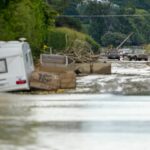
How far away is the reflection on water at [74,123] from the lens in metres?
14.9

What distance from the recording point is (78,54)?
68188 millimetres

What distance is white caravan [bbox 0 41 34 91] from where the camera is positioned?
33375 mm

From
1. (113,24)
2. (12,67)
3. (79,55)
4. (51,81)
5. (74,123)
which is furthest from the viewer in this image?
(113,24)

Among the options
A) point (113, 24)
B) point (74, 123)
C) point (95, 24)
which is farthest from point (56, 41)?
point (113, 24)

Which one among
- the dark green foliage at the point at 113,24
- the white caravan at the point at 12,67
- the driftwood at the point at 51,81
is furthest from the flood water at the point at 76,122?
the dark green foliage at the point at 113,24

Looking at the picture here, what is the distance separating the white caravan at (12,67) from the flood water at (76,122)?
160 centimetres

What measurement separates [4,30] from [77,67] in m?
9.79

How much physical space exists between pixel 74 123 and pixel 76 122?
26cm

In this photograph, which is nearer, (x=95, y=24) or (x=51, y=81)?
(x=51, y=81)

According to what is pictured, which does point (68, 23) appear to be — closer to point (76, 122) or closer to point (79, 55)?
point (79, 55)

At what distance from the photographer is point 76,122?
19.3 meters

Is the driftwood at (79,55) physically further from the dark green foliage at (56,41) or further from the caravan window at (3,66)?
the caravan window at (3,66)

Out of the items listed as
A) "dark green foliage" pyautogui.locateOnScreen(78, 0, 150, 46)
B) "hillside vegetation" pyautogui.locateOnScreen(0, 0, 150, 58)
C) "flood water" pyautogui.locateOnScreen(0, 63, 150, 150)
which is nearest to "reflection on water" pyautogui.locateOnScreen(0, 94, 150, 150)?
"flood water" pyautogui.locateOnScreen(0, 63, 150, 150)

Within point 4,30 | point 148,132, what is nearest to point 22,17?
point 4,30
